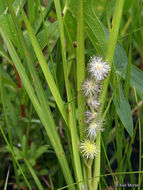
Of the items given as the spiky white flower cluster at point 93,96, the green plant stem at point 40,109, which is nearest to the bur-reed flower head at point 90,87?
the spiky white flower cluster at point 93,96

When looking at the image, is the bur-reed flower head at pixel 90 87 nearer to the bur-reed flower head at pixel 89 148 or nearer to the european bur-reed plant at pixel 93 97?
the european bur-reed plant at pixel 93 97

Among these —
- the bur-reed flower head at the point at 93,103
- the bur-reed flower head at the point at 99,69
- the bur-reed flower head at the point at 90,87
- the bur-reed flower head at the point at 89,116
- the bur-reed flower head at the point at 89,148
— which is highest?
the bur-reed flower head at the point at 99,69

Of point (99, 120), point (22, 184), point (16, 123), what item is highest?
point (16, 123)

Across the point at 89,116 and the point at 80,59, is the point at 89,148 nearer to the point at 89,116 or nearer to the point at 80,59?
the point at 89,116

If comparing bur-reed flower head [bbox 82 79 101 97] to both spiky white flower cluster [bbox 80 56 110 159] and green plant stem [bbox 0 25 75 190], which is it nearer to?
spiky white flower cluster [bbox 80 56 110 159]

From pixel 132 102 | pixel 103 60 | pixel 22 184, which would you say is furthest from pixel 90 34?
pixel 132 102

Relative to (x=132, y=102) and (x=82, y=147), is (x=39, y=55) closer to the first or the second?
(x=82, y=147)

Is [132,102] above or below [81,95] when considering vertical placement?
above

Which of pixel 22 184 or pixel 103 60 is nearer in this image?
pixel 103 60
